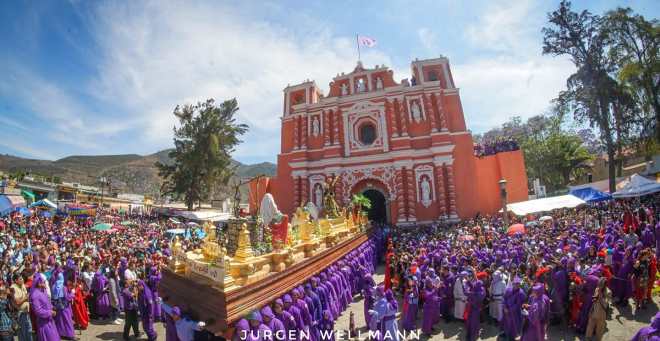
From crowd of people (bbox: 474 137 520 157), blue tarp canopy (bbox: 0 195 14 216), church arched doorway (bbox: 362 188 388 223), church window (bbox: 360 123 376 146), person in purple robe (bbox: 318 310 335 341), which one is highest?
church window (bbox: 360 123 376 146)

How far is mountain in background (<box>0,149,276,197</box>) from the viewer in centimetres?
6938

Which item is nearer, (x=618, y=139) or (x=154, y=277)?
(x=154, y=277)

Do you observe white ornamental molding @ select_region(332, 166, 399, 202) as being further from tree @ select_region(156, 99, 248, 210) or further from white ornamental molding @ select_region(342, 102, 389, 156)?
tree @ select_region(156, 99, 248, 210)

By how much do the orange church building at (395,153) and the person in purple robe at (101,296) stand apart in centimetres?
1564

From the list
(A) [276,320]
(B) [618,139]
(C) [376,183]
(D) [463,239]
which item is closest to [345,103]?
(C) [376,183]

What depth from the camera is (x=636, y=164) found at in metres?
27.9

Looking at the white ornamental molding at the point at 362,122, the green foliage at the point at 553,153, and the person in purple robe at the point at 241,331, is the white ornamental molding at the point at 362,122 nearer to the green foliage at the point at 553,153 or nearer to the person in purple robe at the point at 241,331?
the green foliage at the point at 553,153

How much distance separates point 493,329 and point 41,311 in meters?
8.83

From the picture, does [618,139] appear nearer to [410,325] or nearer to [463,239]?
[463,239]

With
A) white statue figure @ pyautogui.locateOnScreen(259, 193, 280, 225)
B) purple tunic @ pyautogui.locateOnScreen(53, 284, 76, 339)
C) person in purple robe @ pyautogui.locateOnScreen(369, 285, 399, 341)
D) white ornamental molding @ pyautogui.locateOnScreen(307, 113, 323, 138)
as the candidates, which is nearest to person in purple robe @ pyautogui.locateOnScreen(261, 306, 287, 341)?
person in purple robe @ pyautogui.locateOnScreen(369, 285, 399, 341)

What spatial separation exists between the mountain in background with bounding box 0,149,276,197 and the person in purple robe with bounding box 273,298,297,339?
211ft

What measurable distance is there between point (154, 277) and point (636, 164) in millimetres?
37676

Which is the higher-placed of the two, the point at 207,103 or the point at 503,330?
the point at 207,103

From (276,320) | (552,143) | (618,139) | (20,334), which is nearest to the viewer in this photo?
(276,320)
